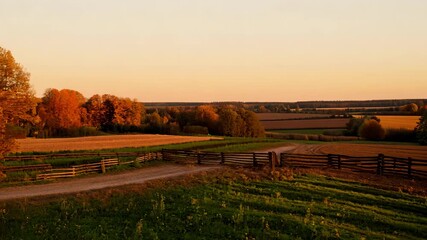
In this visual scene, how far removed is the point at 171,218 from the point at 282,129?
98.3m

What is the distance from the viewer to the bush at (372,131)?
9200 centimetres

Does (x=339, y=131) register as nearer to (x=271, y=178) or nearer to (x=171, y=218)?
(x=271, y=178)

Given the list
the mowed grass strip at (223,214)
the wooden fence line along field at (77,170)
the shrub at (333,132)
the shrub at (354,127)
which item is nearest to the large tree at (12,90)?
the wooden fence line along field at (77,170)

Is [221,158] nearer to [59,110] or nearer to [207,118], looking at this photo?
[59,110]

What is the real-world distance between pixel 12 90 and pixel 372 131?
81318 mm

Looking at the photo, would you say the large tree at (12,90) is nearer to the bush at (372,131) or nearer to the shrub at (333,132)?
the bush at (372,131)

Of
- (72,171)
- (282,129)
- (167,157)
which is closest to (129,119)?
(282,129)

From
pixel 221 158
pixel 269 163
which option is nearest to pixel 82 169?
pixel 221 158

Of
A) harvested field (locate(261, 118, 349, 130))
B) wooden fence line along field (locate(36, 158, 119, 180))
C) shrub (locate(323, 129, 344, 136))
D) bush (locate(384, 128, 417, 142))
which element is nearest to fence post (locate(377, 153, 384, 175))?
wooden fence line along field (locate(36, 158, 119, 180))

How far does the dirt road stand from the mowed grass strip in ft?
6.61

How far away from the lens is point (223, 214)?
21109mm

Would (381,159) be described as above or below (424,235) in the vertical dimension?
above

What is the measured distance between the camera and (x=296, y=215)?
69.5ft

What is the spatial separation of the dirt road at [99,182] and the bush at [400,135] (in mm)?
69610
